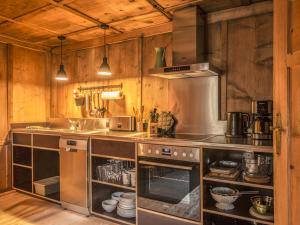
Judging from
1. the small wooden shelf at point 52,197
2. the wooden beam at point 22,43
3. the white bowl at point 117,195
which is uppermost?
the wooden beam at point 22,43

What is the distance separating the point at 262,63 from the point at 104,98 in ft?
7.09

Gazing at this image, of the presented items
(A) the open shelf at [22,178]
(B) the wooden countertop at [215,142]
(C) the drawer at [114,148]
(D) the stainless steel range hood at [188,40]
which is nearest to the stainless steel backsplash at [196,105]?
(D) the stainless steel range hood at [188,40]

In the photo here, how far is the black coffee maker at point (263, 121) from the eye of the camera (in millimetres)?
2050

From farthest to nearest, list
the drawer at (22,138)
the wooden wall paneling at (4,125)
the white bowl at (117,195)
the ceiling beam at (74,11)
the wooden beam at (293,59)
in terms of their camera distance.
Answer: the wooden wall paneling at (4,125) < the drawer at (22,138) < the white bowl at (117,195) < the ceiling beam at (74,11) < the wooden beam at (293,59)

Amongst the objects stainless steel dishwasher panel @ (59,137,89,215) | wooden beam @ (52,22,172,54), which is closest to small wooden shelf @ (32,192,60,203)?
stainless steel dishwasher panel @ (59,137,89,215)

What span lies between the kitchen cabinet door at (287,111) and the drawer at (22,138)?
130 inches

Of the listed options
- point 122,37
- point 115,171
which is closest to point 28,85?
point 122,37

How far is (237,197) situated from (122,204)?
1271 mm

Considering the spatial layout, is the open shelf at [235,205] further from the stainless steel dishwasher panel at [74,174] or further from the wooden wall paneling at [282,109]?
the stainless steel dishwasher panel at [74,174]

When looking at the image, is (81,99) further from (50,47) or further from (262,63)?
(262,63)

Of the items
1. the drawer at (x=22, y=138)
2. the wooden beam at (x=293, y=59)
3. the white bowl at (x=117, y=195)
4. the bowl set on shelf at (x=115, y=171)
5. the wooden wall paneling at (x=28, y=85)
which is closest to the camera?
the wooden beam at (x=293, y=59)

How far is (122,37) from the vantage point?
3416mm

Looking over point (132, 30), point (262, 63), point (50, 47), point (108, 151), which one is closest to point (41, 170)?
point (108, 151)

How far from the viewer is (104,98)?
11.5ft
